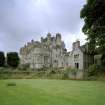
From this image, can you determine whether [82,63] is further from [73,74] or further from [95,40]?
[95,40]

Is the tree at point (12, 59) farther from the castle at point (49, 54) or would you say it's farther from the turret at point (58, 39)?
the turret at point (58, 39)

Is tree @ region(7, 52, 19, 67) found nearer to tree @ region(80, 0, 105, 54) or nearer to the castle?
the castle

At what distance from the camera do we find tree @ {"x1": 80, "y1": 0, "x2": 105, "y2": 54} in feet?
107

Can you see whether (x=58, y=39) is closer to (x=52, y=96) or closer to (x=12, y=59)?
(x=12, y=59)

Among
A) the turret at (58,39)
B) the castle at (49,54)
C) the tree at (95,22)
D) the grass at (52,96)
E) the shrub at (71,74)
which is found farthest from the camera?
the turret at (58,39)

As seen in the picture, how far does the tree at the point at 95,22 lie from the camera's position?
107 ft

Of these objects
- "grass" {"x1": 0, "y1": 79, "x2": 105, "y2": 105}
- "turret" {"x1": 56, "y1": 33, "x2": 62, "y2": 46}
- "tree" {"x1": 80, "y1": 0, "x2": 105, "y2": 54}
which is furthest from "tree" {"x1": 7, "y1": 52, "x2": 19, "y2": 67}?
"grass" {"x1": 0, "y1": 79, "x2": 105, "y2": 105}

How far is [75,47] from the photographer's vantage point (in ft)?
187

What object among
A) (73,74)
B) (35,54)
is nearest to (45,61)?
(35,54)

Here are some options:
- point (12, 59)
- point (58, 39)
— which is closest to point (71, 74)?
point (12, 59)

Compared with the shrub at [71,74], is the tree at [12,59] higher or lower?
higher

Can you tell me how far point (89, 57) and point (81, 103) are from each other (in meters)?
44.3

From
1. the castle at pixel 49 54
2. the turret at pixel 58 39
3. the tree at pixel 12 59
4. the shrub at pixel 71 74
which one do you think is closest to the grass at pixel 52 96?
the shrub at pixel 71 74

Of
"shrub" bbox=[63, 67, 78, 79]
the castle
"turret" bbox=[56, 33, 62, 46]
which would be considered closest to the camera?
"shrub" bbox=[63, 67, 78, 79]
